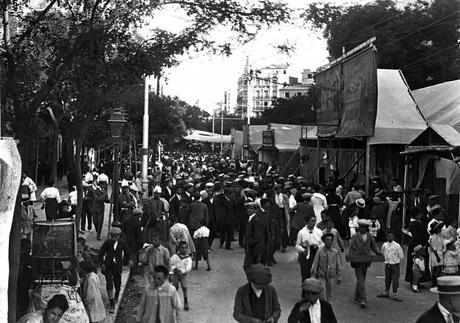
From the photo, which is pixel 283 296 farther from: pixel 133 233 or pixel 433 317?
pixel 433 317

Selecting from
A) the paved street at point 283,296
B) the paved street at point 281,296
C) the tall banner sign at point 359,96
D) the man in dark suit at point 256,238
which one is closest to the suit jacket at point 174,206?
the paved street at point 281,296

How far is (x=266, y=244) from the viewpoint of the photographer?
12508mm

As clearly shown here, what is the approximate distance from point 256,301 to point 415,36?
3252 cm

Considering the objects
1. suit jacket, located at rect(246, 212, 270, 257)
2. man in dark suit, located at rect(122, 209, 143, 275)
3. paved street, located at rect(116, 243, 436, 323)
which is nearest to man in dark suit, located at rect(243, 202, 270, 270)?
suit jacket, located at rect(246, 212, 270, 257)

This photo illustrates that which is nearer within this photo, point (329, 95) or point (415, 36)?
point (329, 95)

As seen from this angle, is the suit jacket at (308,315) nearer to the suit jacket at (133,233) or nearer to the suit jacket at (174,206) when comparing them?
the suit jacket at (133,233)

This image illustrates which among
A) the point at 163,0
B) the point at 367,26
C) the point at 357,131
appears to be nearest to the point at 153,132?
the point at 367,26

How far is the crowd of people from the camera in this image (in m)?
6.23

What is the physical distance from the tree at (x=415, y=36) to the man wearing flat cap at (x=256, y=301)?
30061 mm

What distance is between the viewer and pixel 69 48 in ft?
34.2

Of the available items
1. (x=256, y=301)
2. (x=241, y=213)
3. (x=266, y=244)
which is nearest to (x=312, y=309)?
(x=256, y=301)

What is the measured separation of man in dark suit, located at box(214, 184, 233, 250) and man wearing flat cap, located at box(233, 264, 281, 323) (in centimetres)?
963

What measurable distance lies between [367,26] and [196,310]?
29809 mm

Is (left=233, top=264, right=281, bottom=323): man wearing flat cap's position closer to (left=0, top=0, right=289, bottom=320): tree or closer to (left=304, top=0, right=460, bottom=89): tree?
→ (left=0, top=0, right=289, bottom=320): tree
